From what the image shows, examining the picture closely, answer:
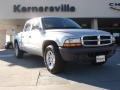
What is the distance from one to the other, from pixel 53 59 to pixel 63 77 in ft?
2.17

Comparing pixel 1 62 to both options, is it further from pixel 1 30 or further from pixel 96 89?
pixel 1 30

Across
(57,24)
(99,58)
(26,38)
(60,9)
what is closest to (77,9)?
(60,9)

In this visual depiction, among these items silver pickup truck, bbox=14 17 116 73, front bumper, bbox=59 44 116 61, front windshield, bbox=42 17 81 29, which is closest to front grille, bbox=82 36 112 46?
silver pickup truck, bbox=14 17 116 73

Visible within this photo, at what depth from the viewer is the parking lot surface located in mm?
7469

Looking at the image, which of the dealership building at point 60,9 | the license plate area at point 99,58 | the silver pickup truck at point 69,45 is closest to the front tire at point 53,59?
the silver pickup truck at point 69,45

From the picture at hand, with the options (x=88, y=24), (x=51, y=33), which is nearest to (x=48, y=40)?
(x=51, y=33)

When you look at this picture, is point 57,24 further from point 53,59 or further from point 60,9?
point 60,9

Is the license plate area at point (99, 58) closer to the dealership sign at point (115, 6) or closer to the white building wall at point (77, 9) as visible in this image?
the white building wall at point (77, 9)

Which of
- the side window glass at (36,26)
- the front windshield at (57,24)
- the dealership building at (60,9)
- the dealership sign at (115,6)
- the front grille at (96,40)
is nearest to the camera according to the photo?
the front grille at (96,40)

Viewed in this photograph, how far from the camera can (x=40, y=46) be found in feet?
32.0

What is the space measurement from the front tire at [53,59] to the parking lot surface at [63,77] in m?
0.17

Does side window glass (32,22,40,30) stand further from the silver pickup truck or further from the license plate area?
the license plate area

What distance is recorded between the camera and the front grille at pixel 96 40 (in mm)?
8465

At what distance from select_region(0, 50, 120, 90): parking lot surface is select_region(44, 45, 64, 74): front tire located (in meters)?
0.17
